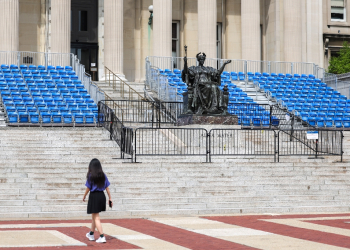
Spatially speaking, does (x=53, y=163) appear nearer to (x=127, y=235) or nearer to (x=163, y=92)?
(x=127, y=235)

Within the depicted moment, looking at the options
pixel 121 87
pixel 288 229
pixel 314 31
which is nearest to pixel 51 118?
pixel 121 87

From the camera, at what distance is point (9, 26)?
36.6m

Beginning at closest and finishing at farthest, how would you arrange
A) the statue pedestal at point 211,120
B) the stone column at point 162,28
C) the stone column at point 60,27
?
the statue pedestal at point 211,120
the stone column at point 60,27
the stone column at point 162,28

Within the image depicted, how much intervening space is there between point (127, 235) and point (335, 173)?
1017 centimetres

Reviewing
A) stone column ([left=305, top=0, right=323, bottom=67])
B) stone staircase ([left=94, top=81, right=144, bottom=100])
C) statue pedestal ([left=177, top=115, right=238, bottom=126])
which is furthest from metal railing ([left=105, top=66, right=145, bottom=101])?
stone column ([left=305, top=0, right=323, bottom=67])

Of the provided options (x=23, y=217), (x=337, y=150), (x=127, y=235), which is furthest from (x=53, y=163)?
(x=337, y=150)

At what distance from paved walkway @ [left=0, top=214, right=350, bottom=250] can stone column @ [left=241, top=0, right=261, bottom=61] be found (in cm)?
2556

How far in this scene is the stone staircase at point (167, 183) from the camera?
57.6 feet

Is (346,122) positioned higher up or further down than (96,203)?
higher up

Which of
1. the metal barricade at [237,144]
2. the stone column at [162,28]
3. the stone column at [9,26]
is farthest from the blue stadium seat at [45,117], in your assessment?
the stone column at [162,28]

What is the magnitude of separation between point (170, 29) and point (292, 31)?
8555 millimetres

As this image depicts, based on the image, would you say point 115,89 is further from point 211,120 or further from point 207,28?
point 211,120

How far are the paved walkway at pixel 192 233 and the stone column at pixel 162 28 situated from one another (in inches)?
933

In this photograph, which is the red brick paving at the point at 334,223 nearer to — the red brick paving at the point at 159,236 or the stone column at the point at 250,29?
the red brick paving at the point at 159,236
